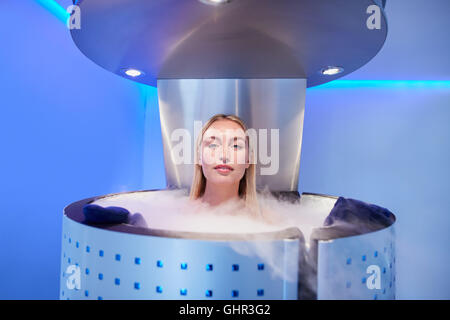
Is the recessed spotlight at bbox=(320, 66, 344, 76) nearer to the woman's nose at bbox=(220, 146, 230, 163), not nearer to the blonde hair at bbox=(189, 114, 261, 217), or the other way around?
the blonde hair at bbox=(189, 114, 261, 217)

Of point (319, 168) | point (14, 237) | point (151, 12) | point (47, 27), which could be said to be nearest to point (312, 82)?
point (319, 168)

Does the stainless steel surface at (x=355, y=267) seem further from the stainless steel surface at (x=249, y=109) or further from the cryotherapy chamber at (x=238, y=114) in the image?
the stainless steel surface at (x=249, y=109)

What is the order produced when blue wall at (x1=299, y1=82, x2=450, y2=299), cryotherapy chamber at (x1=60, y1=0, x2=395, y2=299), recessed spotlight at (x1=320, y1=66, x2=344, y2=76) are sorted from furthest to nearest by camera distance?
blue wall at (x1=299, y1=82, x2=450, y2=299) → recessed spotlight at (x1=320, y1=66, x2=344, y2=76) → cryotherapy chamber at (x1=60, y1=0, x2=395, y2=299)

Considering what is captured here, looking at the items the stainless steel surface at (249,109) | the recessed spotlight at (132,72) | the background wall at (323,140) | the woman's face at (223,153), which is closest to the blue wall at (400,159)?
the background wall at (323,140)

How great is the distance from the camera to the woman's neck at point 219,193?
134 cm

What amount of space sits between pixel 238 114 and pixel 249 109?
0.07 meters

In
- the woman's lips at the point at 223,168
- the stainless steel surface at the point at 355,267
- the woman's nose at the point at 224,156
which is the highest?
the woman's nose at the point at 224,156

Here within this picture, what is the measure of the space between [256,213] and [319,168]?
1108 mm

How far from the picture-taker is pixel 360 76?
2.05 metres

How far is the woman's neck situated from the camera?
4.39ft

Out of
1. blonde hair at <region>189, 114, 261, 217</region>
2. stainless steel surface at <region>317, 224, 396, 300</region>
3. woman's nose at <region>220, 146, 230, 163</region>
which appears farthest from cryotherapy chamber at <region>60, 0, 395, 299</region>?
woman's nose at <region>220, 146, 230, 163</region>

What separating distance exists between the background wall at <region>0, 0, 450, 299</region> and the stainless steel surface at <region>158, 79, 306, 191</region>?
0.62 meters

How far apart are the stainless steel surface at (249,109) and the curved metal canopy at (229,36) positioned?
0.10 m
